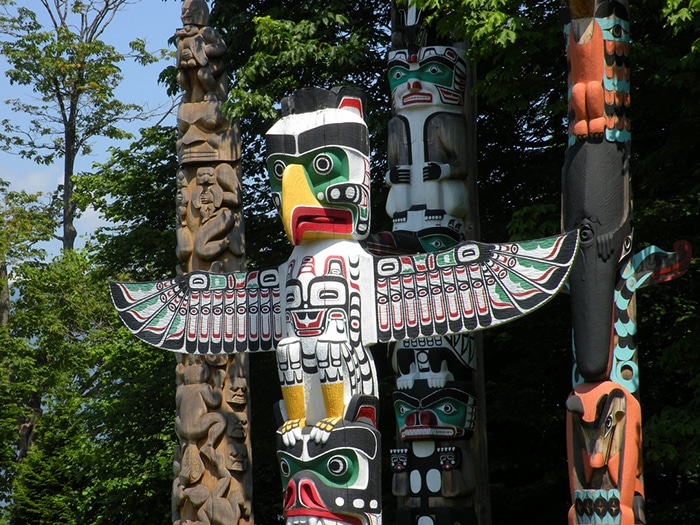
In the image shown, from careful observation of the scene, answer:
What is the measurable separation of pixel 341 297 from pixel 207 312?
50.2 inches

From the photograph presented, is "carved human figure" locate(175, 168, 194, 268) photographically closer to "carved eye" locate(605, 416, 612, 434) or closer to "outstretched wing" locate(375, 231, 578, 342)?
"outstretched wing" locate(375, 231, 578, 342)

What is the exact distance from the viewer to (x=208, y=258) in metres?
10.3

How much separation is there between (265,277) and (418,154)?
2.64m

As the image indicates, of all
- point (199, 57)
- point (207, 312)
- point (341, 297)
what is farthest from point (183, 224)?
point (341, 297)

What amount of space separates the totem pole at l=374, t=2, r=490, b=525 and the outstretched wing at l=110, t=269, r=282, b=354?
1684 mm

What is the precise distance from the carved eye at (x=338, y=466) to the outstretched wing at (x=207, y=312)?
1.23 metres

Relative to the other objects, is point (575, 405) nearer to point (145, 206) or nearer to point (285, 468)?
point (285, 468)

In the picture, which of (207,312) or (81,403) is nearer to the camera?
(207,312)

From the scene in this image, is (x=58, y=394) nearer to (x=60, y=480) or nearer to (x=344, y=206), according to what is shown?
(x=60, y=480)

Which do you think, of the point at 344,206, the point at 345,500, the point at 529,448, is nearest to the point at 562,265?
the point at 344,206

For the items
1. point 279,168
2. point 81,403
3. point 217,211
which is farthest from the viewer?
point 81,403

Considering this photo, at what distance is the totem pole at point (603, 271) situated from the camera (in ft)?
25.0

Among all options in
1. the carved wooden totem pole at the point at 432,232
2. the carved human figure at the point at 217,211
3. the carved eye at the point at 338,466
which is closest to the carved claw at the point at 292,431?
the carved eye at the point at 338,466

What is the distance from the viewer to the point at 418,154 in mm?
10492
